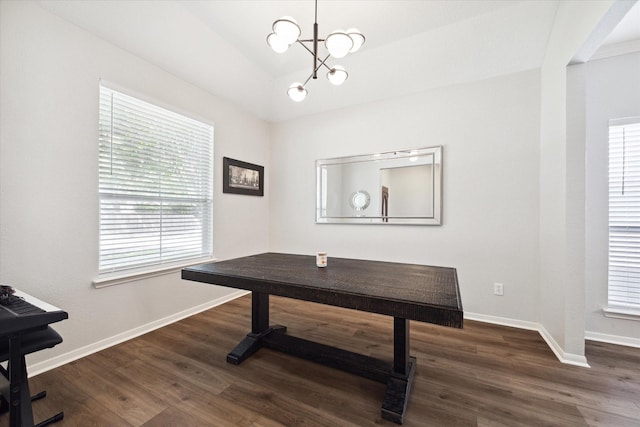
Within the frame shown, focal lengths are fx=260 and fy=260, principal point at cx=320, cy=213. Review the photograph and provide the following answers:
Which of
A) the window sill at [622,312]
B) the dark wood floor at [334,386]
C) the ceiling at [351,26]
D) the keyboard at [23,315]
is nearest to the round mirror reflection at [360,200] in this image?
the ceiling at [351,26]

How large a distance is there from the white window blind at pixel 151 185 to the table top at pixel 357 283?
0.94 metres

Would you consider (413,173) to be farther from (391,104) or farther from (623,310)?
(623,310)

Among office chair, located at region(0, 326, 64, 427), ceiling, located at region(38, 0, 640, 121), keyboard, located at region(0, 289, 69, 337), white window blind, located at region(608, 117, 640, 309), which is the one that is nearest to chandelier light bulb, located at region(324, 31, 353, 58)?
ceiling, located at region(38, 0, 640, 121)

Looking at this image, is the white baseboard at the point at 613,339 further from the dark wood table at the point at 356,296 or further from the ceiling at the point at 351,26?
the ceiling at the point at 351,26

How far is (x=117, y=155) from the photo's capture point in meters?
2.28

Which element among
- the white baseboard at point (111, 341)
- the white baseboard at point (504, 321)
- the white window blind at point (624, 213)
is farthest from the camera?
the white baseboard at point (504, 321)

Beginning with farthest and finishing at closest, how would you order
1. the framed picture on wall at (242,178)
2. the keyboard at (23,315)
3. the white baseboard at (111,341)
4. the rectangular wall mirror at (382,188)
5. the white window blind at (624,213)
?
the framed picture on wall at (242,178), the rectangular wall mirror at (382,188), the white window blind at (624,213), the white baseboard at (111,341), the keyboard at (23,315)

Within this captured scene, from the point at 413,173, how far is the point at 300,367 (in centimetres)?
231

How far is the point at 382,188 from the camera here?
3.23 meters

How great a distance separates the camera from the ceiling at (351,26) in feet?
7.04

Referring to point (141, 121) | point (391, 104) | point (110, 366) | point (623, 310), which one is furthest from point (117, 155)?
point (623, 310)

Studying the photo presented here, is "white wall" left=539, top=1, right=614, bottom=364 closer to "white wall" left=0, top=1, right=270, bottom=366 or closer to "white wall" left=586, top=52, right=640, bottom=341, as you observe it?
"white wall" left=586, top=52, right=640, bottom=341

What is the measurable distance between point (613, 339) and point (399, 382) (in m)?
2.16

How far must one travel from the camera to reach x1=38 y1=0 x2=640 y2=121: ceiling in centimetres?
215
